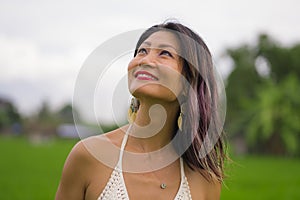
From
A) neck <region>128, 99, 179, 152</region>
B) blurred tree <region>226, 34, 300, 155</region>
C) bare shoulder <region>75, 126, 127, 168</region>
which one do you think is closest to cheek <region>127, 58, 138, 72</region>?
neck <region>128, 99, 179, 152</region>

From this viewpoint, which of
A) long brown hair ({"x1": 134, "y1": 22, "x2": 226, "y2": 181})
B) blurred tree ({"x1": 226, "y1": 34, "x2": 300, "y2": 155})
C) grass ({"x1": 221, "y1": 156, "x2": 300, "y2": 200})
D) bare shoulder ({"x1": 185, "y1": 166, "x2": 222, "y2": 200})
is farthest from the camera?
blurred tree ({"x1": 226, "y1": 34, "x2": 300, "y2": 155})

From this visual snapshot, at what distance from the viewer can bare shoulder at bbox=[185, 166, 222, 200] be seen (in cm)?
179

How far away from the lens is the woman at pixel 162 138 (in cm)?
162

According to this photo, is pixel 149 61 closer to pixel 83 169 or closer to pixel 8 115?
pixel 83 169

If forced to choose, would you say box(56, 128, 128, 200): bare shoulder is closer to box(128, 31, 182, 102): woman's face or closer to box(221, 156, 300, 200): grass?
box(128, 31, 182, 102): woman's face

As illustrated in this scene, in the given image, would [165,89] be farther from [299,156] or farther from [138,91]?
[299,156]

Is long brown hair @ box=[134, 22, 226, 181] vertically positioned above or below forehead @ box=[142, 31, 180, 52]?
below

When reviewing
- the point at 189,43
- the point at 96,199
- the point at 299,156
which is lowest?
the point at 299,156

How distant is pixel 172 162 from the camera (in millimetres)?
1834

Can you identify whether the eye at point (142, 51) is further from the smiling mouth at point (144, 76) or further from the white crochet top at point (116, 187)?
the white crochet top at point (116, 187)

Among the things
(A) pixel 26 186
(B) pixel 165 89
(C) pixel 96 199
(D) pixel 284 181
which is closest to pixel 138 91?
(B) pixel 165 89

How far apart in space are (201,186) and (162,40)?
0.55 metres

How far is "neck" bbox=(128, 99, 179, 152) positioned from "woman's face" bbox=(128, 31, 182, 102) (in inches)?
2.7

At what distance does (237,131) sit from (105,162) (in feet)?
98.4
